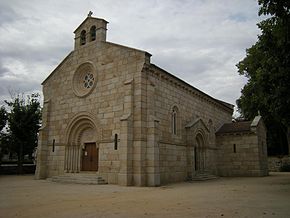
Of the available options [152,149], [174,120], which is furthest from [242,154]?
[152,149]

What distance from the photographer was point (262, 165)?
25.4 meters

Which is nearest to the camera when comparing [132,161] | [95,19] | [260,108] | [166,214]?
[166,214]

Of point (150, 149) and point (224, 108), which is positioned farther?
point (224, 108)

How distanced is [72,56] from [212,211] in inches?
661

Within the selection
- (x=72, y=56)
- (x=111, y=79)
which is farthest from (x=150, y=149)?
(x=72, y=56)

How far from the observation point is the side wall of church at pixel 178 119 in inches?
706

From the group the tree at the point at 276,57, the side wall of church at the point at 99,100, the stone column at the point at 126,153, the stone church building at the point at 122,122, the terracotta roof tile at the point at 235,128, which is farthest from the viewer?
the terracotta roof tile at the point at 235,128

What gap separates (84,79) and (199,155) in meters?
11.0

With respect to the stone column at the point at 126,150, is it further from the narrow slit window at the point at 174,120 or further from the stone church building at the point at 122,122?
the narrow slit window at the point at 174,120

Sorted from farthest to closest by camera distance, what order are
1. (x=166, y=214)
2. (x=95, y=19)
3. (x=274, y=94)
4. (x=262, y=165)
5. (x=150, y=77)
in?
(x=262, y=165) < (x=95, y=19) < (x=150, y=77) < (x=274, y=94) < (x=166, y=214)

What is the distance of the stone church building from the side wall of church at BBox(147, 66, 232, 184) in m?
0.06

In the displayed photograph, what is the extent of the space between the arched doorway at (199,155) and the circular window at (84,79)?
946 centimetres

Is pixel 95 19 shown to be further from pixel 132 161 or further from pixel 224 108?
pixel 224 108

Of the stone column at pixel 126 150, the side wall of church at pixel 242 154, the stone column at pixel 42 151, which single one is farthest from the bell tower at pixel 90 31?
the side wall of church at pixel 242 154
